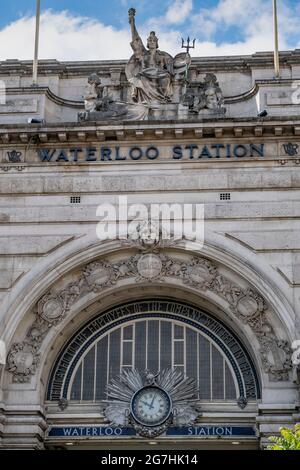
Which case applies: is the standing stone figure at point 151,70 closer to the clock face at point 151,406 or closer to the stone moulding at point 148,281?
the stone moulding at point 148,281

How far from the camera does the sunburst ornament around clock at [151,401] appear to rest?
2969 centimetres

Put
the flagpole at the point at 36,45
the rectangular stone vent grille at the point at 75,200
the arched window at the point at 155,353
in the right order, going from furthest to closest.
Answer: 1. the flagpole at the point at 36,45
2. the rectangular stone vent grille at the point at 75,200
3. the arched window at the point at 155,353

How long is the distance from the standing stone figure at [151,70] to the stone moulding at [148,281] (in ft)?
17.1

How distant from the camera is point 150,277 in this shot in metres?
30.6

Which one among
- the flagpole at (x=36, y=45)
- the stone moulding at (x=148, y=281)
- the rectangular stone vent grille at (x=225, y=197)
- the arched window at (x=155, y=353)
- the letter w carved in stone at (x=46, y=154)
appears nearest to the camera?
the stone moulding at (x=148, y=281)

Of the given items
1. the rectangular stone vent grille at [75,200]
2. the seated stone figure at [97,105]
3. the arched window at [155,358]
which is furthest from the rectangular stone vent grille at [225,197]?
the rectangular stone vent grille at [75,200]

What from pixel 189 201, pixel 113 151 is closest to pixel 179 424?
pixel 189 201

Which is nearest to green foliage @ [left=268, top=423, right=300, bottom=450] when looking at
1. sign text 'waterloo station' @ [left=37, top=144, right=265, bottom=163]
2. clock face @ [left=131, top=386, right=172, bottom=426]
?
clock face @ [left=131, top=386, right=172, bottom=426]

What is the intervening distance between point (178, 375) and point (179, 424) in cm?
152

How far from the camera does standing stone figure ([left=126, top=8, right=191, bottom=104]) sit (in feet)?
108

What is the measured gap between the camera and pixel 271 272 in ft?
98.4

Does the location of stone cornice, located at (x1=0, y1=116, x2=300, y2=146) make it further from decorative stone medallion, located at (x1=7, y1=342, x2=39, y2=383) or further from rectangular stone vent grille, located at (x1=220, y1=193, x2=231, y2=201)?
decorative stone medallion, located at (x1=7, y1=342, x2=39, y2=383)

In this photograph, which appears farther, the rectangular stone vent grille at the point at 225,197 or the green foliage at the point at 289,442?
the rectangular stone vent grille at the point at 225,197

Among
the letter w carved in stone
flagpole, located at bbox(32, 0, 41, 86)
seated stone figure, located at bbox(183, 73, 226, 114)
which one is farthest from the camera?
flagpole, located at bbox(32, 0, 41, 86)
